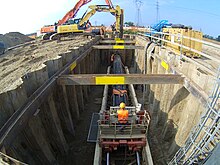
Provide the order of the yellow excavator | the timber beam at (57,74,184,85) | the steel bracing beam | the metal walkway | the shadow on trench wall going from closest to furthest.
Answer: the steel bracing beam → the metal walkway → the timber beam at (57,74,184,85) → the shadow on trench wall → the yellow excavator

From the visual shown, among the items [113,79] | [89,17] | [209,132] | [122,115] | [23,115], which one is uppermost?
[89,17]

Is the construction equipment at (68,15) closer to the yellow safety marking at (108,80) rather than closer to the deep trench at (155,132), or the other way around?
the deep trench at (155,132)

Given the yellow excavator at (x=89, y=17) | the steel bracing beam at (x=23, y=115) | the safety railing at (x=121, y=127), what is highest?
the yellow excavator at (x=89, y=17)

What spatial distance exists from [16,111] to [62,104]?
4.24m

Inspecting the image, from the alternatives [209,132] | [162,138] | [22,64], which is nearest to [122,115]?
[209,132]

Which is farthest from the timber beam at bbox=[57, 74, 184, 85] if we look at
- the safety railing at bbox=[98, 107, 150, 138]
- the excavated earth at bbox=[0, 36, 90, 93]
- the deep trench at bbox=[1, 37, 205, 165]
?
the safety railing at bbox=[98, 107, 150, 138]

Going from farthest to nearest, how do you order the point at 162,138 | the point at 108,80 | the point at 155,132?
the point at 155,132 < the point at 162,138 < the point at 108,80

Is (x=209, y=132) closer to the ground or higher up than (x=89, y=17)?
closer to the ground

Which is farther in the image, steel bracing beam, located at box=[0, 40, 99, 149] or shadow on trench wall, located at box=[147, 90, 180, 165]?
shadow on trench wall, located at box=[147, 90, 180, 165]

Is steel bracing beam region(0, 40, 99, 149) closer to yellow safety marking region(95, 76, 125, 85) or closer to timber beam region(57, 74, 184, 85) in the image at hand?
timber beam region(57, 74, 184, 85)

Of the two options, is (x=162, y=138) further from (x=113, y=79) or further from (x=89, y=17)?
(x=89, y=17)

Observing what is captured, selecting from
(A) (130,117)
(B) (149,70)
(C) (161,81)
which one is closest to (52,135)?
(A) (130,117)

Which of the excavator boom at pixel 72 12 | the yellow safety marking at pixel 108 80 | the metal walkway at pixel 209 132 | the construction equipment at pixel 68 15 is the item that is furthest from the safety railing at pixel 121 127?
the excavator boom at pixel 72 12

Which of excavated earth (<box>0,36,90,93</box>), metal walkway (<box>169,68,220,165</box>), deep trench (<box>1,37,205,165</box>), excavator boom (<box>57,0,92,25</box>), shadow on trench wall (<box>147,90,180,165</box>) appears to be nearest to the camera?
metal walkway (<box>169,68,220,165</box>)
